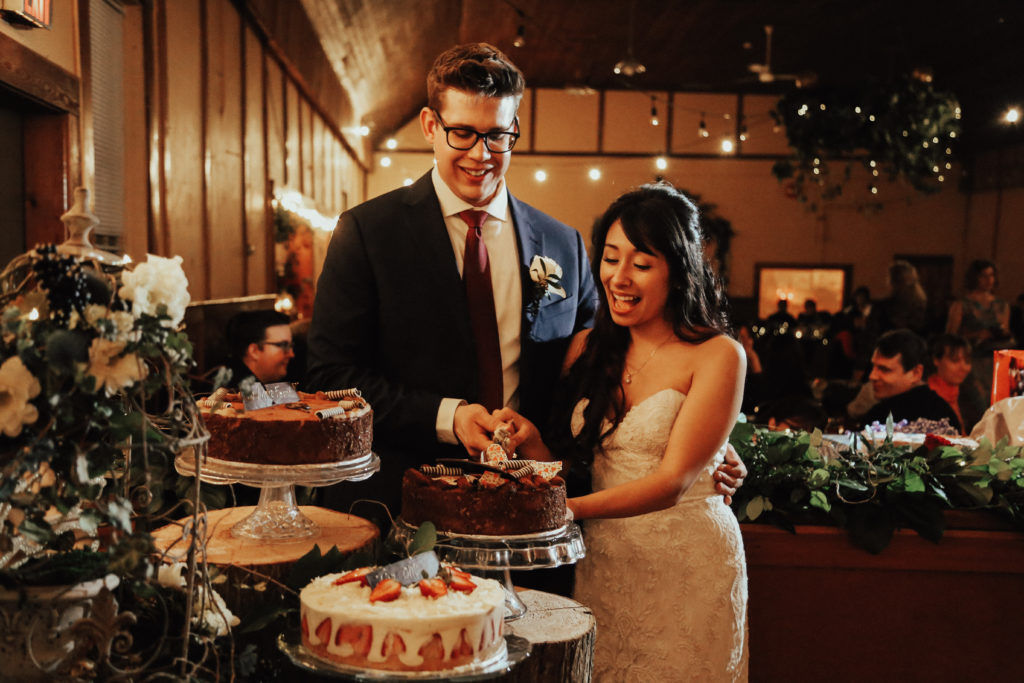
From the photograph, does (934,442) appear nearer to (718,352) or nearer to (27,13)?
(718,352)

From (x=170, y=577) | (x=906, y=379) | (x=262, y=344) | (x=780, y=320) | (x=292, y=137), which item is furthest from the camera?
(x=780, y=320)

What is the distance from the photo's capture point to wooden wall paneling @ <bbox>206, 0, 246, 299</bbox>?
5953mm

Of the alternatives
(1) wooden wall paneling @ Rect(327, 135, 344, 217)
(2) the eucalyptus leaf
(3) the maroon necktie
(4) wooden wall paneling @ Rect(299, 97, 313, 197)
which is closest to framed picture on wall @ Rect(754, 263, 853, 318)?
(1) wooden wall paneling @ Rect(327, 135, 344, 217)

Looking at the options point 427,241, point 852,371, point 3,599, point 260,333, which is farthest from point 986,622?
point 852,371

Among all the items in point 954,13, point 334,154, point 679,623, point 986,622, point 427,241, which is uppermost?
point 954,13

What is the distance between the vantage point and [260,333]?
505 cm

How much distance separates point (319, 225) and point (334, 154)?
1.77 m

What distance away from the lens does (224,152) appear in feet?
20.9

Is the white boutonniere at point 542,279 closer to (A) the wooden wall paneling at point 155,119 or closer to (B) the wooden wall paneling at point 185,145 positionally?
(A) the wooden wall paneling at point 155,119

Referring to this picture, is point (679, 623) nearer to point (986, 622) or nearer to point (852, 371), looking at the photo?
point (986, 622)

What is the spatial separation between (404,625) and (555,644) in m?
0.53

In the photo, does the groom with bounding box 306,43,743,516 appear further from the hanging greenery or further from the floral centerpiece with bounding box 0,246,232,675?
the hanging greenery

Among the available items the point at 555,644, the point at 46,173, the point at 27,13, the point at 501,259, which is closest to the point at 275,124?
the point at 46,173

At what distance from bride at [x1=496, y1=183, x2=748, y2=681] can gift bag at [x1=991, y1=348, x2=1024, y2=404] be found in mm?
2070
